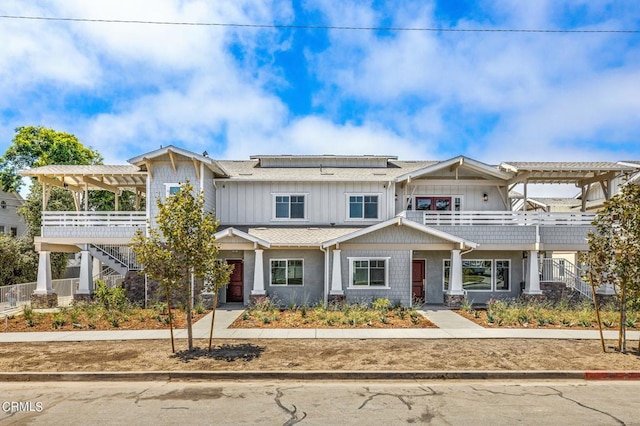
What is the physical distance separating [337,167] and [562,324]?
14.3 m

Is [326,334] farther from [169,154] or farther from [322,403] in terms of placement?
[169,154]

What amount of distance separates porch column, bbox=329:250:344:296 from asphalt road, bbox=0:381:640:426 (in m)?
9.57

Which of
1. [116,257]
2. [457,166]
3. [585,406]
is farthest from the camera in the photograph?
[116,257]

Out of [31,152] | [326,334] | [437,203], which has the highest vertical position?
[31,152]

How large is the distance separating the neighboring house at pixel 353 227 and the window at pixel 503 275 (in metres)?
0.05

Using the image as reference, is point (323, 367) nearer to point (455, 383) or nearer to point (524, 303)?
point (455, 383)

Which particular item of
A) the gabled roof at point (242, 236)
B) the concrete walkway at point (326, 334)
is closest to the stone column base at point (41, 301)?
the concrete walkway at point (326, 334)

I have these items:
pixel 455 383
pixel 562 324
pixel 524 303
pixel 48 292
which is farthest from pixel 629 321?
pixel 48 292

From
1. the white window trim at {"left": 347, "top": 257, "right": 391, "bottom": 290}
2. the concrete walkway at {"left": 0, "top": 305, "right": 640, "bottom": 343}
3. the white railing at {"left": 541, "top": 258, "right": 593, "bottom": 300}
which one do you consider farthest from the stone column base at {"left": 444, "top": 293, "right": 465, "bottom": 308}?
the white railing at {"left": 541, "top": 258, "right": 593, "bottom": 300}

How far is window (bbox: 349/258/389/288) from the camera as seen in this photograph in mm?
19703

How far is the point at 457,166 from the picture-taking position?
69.6ft

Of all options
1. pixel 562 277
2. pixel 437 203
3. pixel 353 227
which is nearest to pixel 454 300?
pixel 437 203

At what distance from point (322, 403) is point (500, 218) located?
617 inches

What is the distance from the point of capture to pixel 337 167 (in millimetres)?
24891
